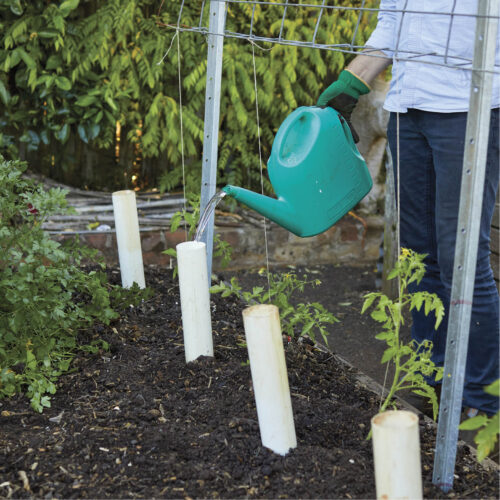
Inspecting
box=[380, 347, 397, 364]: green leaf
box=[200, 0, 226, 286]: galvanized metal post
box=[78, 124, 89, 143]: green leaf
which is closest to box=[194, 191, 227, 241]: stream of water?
box=[200, 0, 226, 286]: galvanized metal post

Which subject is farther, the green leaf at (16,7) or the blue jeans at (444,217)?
the green leaf at (16,7)

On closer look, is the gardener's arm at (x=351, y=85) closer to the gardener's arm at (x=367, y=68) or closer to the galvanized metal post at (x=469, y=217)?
the gardener's arm at (x=367, y=68)

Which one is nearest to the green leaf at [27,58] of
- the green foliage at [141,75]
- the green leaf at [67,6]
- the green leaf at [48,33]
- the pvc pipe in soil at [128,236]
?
→ the green foliage at [141,75]

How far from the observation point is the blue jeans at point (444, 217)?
6.81 feet

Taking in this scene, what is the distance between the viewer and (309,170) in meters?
2.07

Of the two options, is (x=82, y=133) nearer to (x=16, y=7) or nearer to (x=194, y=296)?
(x=16, y=7)

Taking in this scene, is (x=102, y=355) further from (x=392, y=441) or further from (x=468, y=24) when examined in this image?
(x=468, y=24)

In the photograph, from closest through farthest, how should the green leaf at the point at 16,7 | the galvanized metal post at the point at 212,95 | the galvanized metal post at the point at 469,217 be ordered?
the galvanized metal post at the point at 469,217 → the galvanized metal post at the point at 212,95 → the green leaf at the point at 16,7

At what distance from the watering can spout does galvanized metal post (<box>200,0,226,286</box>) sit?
40 cm

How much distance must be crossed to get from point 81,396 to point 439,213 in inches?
43.7

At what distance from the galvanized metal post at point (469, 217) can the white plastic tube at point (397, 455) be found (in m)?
0.23

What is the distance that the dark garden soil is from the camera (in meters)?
1.58

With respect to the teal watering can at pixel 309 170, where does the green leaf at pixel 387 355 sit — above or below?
below

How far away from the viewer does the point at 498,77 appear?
205 centimetres
